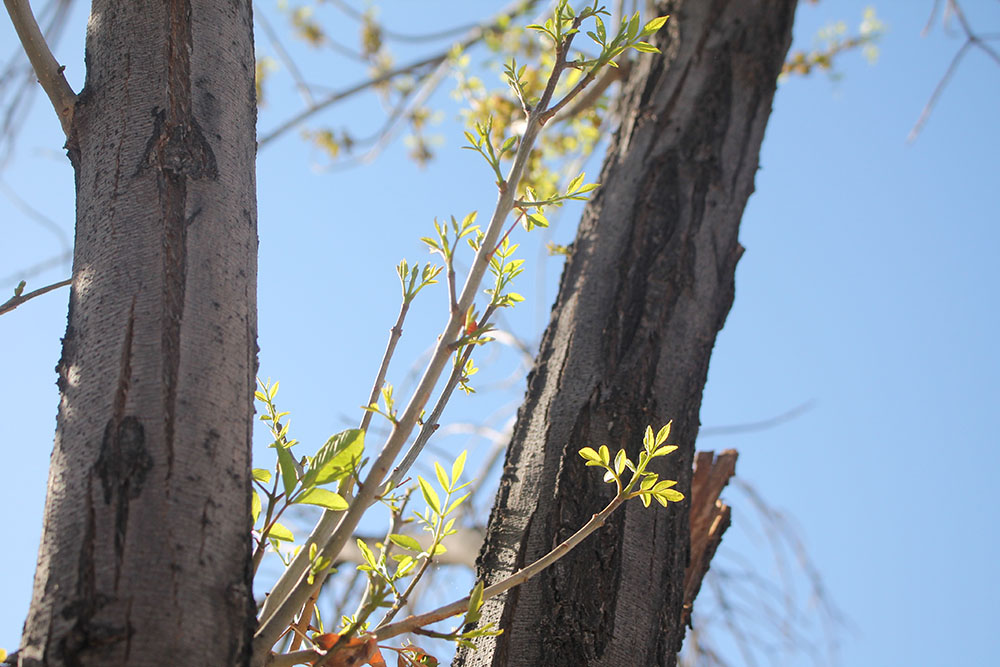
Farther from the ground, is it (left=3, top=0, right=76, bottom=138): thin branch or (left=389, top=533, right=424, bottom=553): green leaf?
(left=3, top=0, right=76, bottom=138): thin branch

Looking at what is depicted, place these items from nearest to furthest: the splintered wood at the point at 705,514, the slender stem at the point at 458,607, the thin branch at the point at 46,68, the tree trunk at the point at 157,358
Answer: the tree trunk at the point at 157,358 → the slender stem at the point at 458,607 → the thin branch at the point at 46,68 → the splintered wood at the point at 705,514

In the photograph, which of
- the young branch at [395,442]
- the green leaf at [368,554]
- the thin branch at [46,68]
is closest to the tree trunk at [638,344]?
the green leaf at [368,554]

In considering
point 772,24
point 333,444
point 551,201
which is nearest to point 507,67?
point 551,201

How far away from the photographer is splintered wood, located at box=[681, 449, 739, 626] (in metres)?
1.36

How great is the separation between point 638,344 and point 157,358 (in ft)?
2.47

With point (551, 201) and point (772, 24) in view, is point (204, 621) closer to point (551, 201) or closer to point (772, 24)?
point (551, 201)

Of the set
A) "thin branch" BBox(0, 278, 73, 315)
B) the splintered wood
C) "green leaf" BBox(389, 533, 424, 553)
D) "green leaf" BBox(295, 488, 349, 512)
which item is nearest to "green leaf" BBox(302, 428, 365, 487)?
"green leaf" BBox(295, 488, 349, 512)

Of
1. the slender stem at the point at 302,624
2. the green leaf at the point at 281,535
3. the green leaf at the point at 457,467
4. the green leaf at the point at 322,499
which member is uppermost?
the green leaf at the point at 457,467

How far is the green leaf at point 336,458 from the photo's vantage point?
72 centimetres

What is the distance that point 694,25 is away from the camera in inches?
67.7

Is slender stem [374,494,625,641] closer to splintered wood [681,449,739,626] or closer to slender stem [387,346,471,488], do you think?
slender stem [387,346,471,488]

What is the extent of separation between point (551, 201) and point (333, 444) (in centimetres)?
34

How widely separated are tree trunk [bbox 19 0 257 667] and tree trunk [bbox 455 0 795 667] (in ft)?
1.54

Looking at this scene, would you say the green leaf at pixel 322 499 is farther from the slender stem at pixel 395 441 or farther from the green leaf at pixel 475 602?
the green leaf at pixel 475 602
